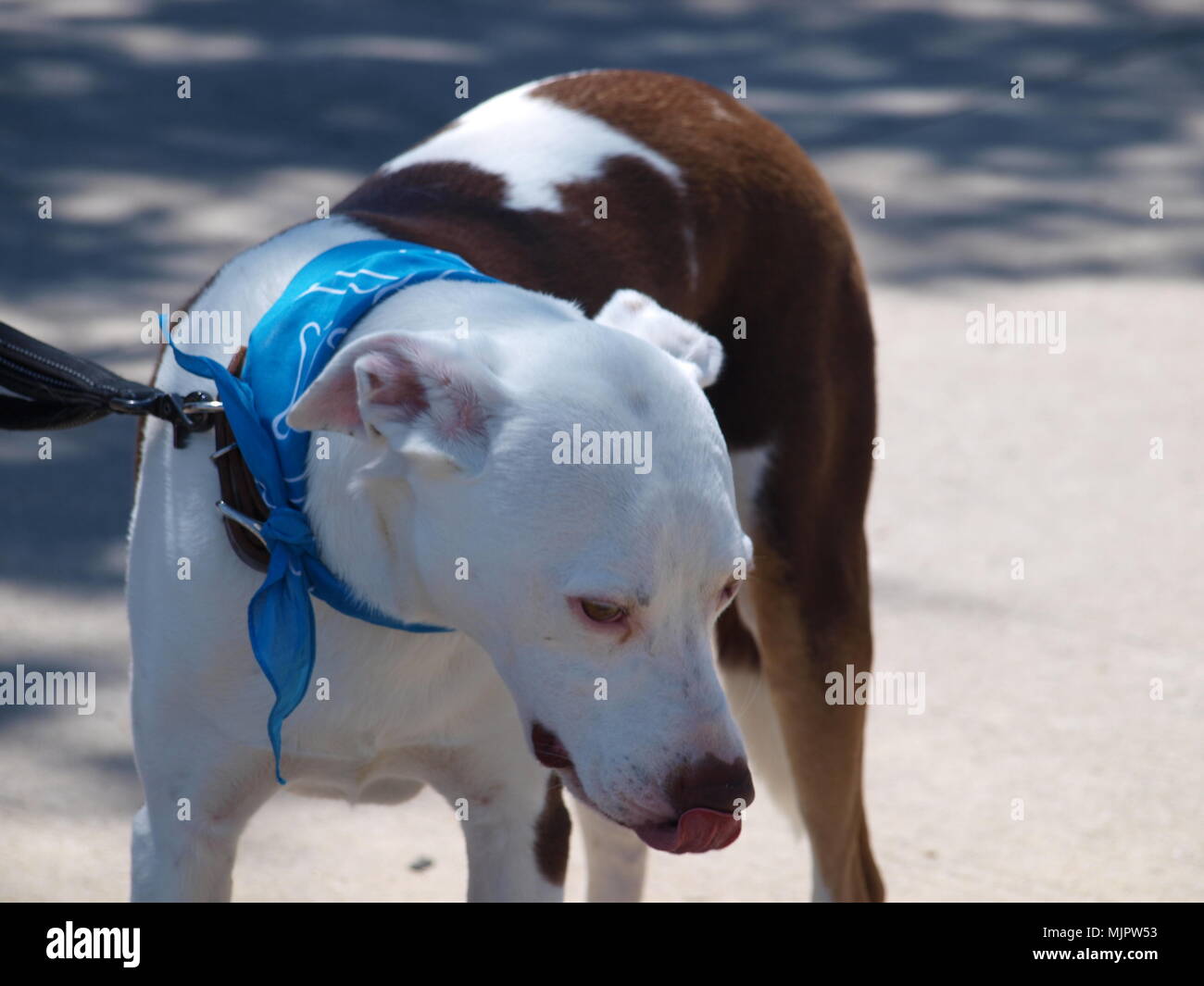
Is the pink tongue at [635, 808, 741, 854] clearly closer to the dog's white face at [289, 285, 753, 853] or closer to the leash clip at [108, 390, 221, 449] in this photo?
the dog's white face at [289, 285, 753, 853]

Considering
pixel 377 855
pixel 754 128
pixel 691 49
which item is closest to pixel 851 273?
pixel 754 128

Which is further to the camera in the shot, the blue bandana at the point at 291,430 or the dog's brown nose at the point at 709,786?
the blue bandana at the point at 291,430

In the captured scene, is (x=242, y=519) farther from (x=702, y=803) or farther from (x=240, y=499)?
(x=702, y=803)

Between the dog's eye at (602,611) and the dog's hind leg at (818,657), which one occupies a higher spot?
the dog's eye at (602,611)

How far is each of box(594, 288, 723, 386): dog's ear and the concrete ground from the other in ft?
4.88

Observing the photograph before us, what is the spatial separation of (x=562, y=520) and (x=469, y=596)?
17 centimetres

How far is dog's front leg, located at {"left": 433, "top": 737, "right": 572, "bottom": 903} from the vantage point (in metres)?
2.44

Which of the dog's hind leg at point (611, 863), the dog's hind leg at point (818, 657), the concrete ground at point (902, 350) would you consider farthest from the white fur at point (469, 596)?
the concrete ground at point (902, 350)

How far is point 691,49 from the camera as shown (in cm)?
849

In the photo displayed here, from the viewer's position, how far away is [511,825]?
2.49m

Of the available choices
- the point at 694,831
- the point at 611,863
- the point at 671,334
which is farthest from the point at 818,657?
Result: the point at 694,831

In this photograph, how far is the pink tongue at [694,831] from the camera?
6.32ft

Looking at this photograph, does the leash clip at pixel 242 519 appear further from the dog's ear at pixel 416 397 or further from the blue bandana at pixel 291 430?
the dog's ear at pixel 416 397

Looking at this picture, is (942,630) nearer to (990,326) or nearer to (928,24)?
(990,326)
